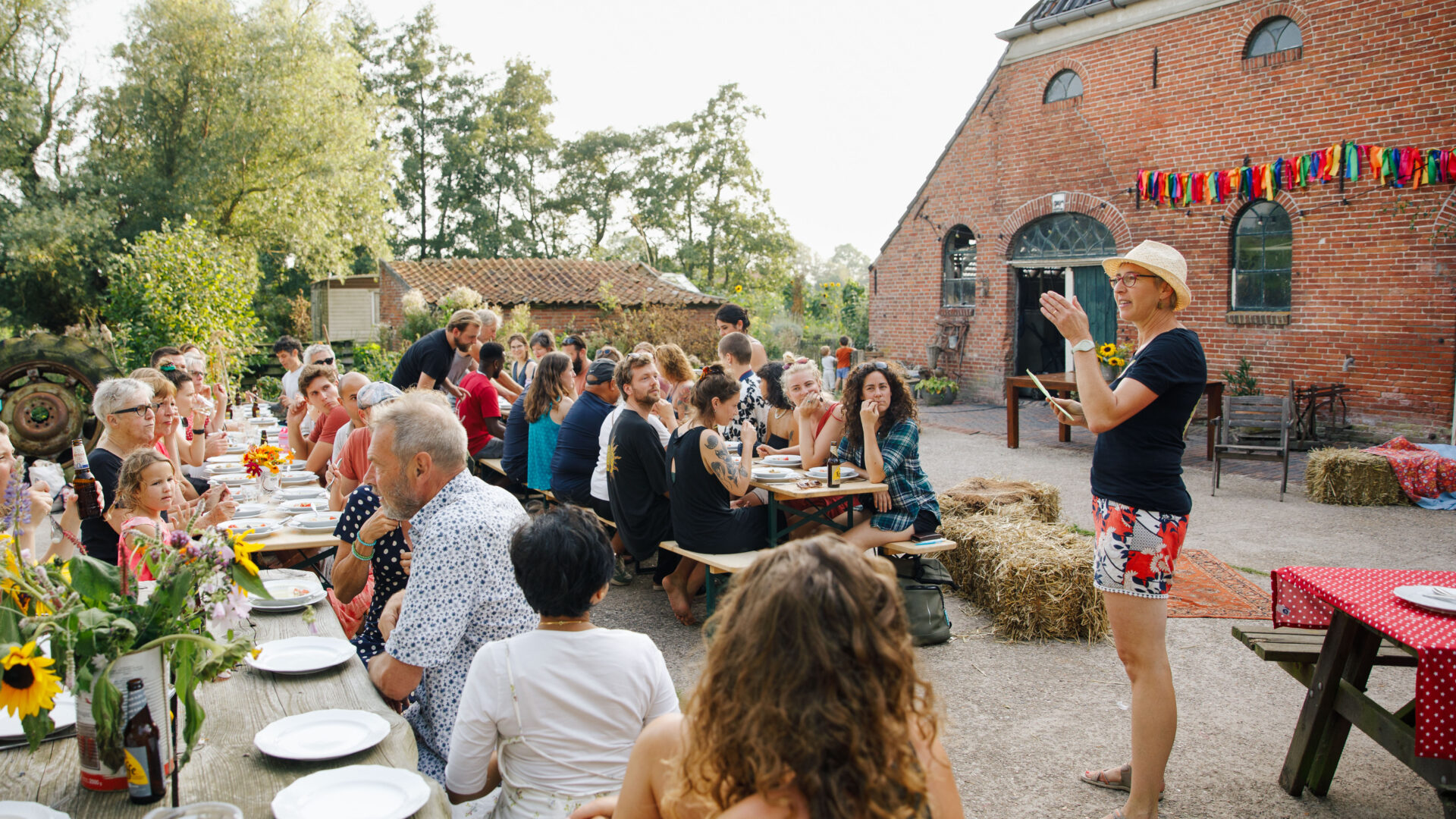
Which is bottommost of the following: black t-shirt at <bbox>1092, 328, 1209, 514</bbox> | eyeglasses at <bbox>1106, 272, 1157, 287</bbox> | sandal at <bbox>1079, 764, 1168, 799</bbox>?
sandal at <bbox>1079, 764, 1168, 799</bbox>

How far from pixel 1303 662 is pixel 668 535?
3279mm

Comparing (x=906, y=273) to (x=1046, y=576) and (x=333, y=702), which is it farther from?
(x=333, y=702)

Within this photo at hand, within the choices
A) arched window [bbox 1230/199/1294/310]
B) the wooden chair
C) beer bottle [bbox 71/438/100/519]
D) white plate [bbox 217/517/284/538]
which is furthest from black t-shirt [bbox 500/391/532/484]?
arched window [bbox 1230/199/1294/310]

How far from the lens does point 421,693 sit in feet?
8.71

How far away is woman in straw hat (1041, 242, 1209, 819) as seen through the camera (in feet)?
9.46

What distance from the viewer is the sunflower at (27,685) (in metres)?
1.59

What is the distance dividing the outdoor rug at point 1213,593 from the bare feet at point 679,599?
2.71m

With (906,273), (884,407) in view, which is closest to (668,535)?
(884,407)

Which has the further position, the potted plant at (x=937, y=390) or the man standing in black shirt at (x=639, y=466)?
the potted plant at (x=937, y=390)

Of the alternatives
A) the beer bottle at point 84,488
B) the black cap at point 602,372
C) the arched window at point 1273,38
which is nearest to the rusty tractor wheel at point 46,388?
the black cap at point 602,372

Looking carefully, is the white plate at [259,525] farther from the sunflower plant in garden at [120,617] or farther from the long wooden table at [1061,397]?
the long wooden table at [1061,397]

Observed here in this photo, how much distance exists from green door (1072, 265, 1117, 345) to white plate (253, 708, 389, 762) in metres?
14.0

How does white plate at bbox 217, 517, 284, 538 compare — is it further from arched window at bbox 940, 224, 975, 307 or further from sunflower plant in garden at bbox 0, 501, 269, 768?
arched window at bbox 940, 224, 975, 307

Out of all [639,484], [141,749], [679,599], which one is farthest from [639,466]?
[141,749]
